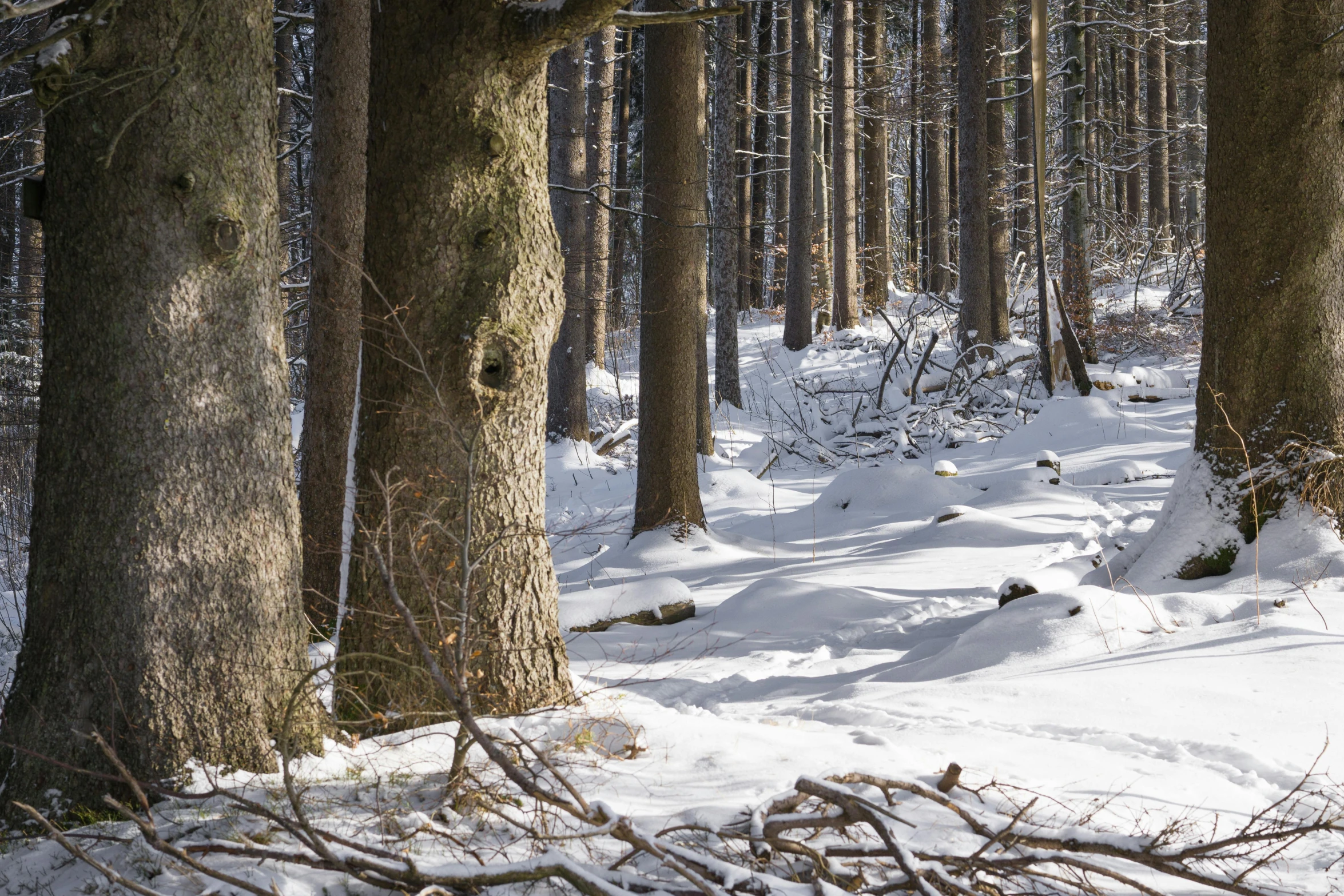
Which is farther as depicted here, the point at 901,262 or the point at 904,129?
the point at 904,129

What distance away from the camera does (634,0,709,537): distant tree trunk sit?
728 cm

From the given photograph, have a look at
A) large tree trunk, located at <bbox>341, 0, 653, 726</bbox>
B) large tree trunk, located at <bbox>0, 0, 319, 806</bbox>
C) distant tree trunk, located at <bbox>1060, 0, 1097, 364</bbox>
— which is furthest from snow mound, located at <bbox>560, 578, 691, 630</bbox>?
distant tree trunk, located at <bbox>1060, 0, 1097, 364</bbox>

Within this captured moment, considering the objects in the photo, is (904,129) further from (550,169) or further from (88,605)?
(88,605)

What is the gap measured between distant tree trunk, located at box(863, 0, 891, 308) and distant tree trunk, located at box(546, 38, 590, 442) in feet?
26.7

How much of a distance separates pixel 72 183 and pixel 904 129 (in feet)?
109

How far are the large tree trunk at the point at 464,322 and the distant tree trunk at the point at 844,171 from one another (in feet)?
45.4

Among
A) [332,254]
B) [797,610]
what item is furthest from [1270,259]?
[332,254]

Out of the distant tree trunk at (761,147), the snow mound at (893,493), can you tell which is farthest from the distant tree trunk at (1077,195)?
the distant tree trunk at (761,147)

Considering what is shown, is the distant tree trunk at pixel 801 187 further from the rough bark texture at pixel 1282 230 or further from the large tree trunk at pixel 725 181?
the rough bark texture at pixel 1282 230

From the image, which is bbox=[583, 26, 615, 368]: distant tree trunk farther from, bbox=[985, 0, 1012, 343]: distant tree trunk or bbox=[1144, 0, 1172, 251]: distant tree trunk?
bbox=[1144, 0, 1172, 251]: distant tree trunk

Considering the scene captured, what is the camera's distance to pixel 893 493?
29.1 ft

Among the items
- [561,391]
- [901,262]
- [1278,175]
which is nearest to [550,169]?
[561,391]

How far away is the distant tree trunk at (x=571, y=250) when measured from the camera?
11.7m

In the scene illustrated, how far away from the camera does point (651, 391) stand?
752 centimetres
